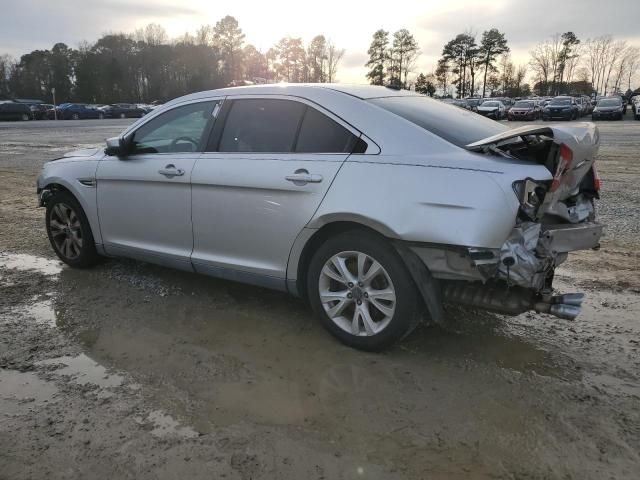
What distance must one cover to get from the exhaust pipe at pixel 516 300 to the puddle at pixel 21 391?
2.59 metres

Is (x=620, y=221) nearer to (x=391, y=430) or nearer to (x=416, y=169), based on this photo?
(x=416, y=169)

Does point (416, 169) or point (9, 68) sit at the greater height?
point (9, 68)

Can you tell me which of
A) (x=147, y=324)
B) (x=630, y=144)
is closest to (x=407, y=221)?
(x=147, y=324)

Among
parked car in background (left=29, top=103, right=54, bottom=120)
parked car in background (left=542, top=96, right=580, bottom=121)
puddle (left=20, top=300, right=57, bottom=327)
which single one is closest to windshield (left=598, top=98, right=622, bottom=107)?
parked car in background (left=542, top=96, right=580, bottom=121)

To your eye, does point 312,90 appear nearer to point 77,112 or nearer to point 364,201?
point 364,201

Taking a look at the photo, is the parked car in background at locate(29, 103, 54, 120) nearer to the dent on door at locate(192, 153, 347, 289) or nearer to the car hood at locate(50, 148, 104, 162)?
the car hood at locate(50, 148, 104, 162)

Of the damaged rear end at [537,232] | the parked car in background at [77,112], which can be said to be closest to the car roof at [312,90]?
the damaged rear end at [537,232]

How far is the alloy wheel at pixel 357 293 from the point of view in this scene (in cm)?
353

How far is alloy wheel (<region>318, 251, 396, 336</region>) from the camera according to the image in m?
3.53

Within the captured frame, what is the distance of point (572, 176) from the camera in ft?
11.4

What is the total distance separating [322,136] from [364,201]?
0.66 metres

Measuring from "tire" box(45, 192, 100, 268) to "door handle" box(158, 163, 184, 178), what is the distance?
1306 mm

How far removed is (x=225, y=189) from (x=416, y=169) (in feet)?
4.98

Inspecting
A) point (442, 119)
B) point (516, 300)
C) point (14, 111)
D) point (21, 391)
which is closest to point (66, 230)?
point (21, 391)
